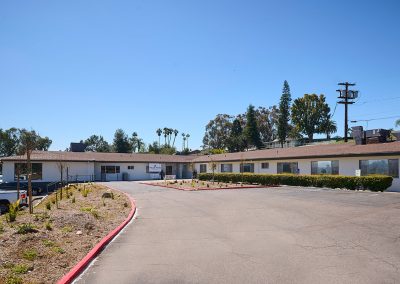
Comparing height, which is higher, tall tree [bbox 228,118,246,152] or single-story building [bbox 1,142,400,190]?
tall tree [bbox 228,118,246,152]

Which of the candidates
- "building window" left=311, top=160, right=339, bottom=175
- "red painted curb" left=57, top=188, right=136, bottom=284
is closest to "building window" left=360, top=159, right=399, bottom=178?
"building window" left=311, top=160, right=339, bottom=175

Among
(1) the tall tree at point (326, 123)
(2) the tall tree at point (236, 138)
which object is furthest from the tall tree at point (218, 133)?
(1) the tall tree at point (326, 123)

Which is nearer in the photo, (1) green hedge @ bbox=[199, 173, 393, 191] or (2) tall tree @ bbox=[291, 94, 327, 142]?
(1) green hedge @ bbox=[199, 173, 393, 191]

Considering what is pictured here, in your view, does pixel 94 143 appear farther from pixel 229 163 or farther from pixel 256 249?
pixel 256 249

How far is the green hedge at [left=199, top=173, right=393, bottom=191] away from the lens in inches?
948

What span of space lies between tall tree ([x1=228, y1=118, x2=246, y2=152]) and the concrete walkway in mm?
67473

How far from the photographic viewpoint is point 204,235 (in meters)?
10.2

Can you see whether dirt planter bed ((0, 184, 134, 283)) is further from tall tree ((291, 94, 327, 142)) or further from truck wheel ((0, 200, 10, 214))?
tall tree ((291, 94, 327, 142))

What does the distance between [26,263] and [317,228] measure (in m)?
8.12

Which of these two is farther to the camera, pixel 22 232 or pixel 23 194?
pixel 23 194

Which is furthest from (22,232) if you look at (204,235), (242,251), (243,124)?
(243,124)

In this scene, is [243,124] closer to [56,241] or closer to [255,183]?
[255,183]

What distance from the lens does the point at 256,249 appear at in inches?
329

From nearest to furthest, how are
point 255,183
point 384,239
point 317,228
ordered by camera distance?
Answer: 1. point 384,239
2. point 317,228
3. point 255,183
